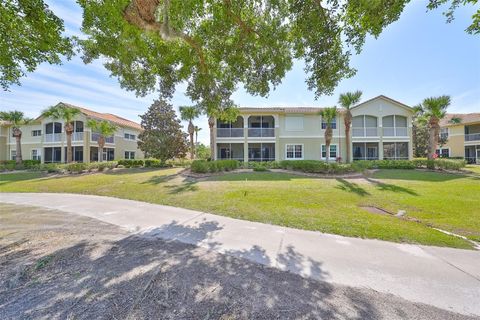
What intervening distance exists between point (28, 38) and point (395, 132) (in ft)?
102

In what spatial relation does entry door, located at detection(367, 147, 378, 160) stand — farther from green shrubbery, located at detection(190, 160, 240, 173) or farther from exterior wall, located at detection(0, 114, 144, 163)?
exterior wall, located at detection(0, 114, 144, 163)

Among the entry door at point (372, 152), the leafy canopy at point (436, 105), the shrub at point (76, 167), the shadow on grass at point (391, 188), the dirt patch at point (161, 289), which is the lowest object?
the dirt patch at point (161, 289)

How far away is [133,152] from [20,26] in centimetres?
3137

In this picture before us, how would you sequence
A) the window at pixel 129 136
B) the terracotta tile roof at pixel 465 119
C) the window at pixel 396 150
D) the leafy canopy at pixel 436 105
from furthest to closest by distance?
the window at pixel 129 136, the terracotta tile roof at pixel 465 119, the window at pixel 396 150, the leafy canopy at pixel 436 105

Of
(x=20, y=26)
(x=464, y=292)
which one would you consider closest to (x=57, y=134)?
(x=20, y=26)

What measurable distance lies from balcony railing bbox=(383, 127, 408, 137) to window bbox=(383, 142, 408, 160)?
153 centimetres

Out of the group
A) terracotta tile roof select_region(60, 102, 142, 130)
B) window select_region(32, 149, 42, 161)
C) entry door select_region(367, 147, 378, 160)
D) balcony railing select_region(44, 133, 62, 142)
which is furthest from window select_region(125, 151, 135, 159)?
entry door select_region(367, 147, 378, 160)

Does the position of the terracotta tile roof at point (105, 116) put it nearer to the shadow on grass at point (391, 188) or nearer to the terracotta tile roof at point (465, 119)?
the shadow on grass at point (391, 188)

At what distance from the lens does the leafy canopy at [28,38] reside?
220 inches

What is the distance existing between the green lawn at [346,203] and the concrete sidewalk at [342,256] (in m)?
0.68

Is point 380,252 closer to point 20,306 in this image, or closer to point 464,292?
point 464,292

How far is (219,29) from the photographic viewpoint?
26.1ft

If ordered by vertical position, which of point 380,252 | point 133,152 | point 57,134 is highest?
point 57,134

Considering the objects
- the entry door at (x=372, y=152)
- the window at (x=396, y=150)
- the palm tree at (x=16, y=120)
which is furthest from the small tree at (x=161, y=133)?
the window at (x=396, y=150)
